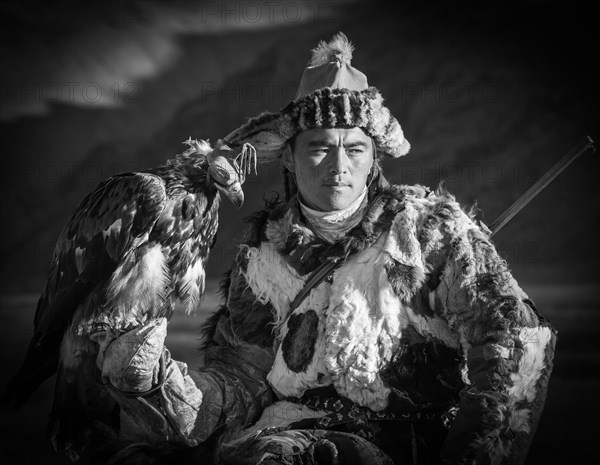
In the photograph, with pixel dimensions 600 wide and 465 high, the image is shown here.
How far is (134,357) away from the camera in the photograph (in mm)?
2570

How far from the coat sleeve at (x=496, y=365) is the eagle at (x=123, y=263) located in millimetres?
761

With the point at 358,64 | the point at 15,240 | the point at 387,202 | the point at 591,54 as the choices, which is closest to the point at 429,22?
the point at 358,64

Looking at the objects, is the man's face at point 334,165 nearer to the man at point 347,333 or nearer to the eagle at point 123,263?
the man at point 347,333

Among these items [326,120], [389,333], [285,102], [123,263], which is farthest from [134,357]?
[285,102]

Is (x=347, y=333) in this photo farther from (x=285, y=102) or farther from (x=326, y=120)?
(x=285, y=102)

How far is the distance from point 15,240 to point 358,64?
2.13m

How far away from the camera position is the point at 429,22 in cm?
482

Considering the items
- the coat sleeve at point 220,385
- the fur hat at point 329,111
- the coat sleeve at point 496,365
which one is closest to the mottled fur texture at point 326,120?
the fur hat at point 329,111

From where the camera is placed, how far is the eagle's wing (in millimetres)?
2732

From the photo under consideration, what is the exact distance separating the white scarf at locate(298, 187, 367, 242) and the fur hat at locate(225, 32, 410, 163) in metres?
0.22

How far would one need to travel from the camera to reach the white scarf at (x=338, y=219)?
9.74 feet

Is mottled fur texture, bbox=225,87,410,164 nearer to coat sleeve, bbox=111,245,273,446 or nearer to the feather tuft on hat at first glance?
the feather tuft on hat

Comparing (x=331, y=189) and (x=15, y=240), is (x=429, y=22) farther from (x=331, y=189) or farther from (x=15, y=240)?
(x=15, y=240)

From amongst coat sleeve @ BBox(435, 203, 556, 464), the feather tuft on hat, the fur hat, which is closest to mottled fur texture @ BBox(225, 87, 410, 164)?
the fur hat
